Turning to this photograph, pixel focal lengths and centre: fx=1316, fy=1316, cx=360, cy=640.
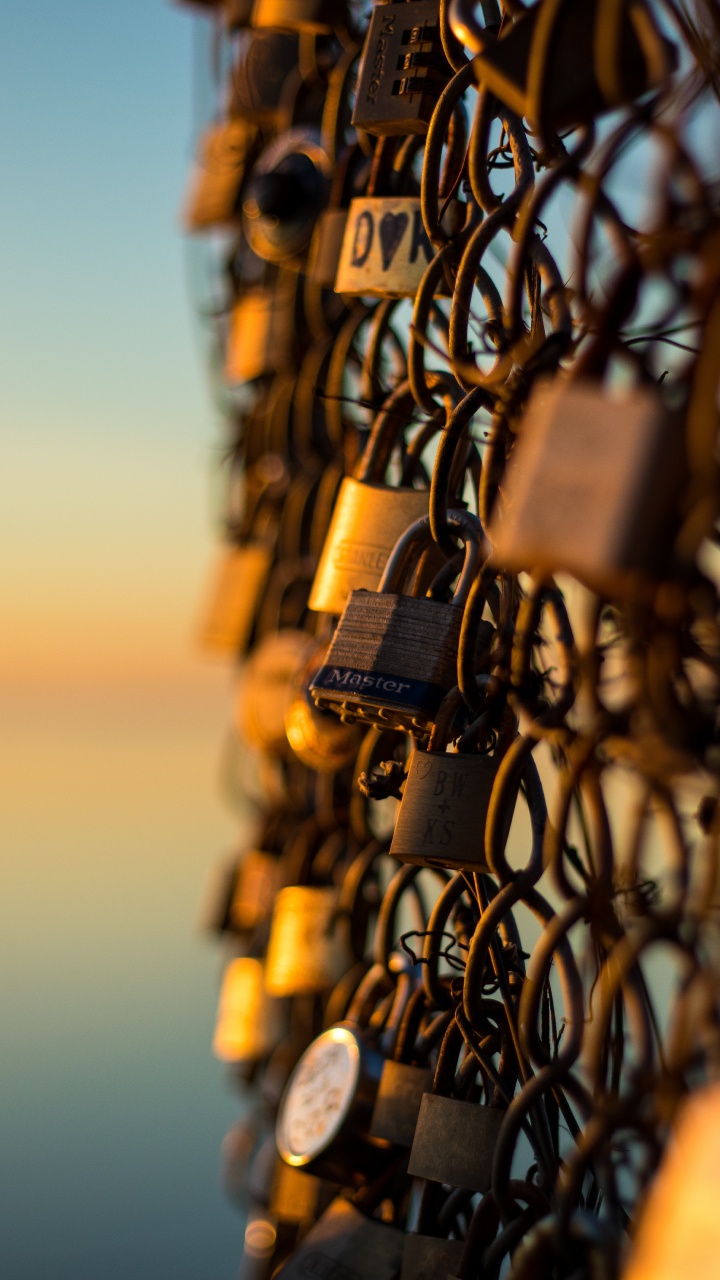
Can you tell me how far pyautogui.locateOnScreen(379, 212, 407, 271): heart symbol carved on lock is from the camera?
722 mm

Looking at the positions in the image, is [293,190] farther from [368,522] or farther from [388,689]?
[388,689]

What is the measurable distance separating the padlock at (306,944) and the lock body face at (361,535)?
0.34m

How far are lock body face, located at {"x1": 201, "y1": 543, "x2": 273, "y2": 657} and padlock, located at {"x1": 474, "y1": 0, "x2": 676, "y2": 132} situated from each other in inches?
36.3

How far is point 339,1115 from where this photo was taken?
74cm

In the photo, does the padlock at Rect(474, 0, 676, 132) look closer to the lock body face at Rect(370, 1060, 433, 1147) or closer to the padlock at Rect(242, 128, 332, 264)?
A: the lock body face at Rect(370, 1060, 433, 1147)

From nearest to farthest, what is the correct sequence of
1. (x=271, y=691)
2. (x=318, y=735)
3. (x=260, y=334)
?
(x=318, y=735) < (x=271, y=691) < (x=260, y=334)

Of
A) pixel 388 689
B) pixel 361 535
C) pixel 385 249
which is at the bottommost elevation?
pixel 388 689

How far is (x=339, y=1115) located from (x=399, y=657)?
30 centimetres

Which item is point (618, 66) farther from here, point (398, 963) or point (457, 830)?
point (398, 963)

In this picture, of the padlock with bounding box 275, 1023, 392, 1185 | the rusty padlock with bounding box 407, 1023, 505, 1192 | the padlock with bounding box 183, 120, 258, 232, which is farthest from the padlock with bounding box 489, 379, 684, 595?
the padlock with bounding box 183, 120, 258, 232

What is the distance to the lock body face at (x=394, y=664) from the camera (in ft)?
1.94

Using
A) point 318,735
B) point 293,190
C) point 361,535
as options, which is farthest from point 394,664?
point 293,190

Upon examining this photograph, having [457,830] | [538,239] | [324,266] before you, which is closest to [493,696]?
[457,830]

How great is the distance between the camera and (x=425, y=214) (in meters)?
0.58
